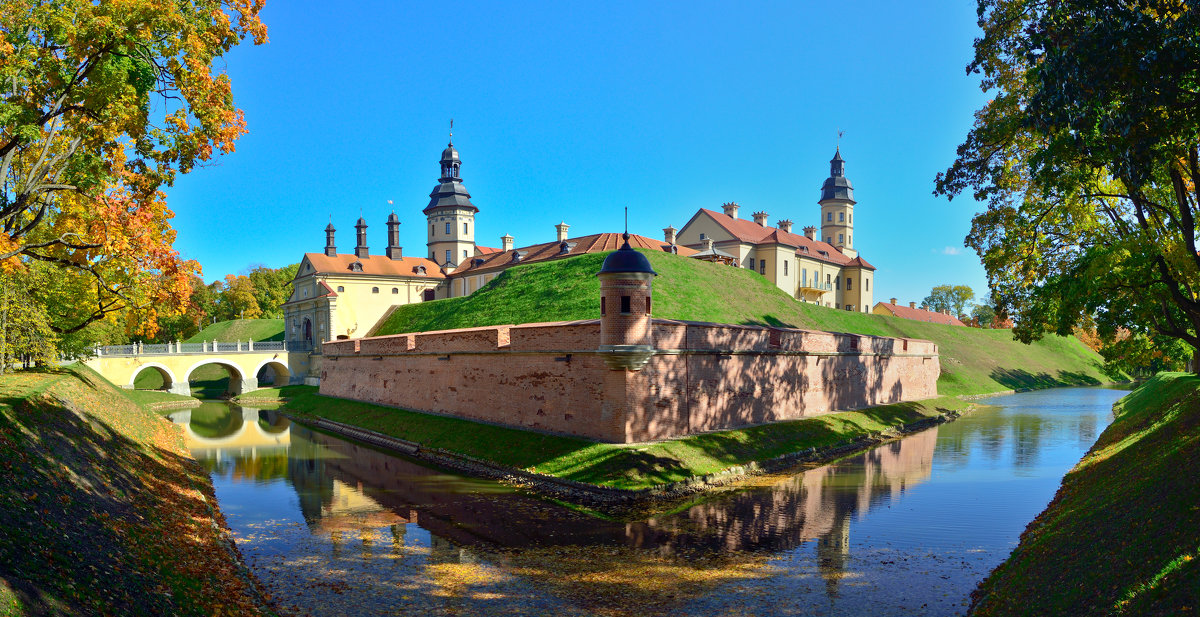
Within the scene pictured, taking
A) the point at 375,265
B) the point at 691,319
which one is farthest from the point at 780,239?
the point at 375,265

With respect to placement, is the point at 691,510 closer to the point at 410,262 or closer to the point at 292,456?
the point at 292,456

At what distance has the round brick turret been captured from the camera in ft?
70.2

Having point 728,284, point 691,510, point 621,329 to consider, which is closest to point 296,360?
point 728,284

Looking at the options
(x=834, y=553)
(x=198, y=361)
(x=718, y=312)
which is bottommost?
(x=834, y=553)

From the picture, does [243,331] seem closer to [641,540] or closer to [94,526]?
[94,526]

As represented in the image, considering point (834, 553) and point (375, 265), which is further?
point (375, 265)

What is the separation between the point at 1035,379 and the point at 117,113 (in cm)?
7002

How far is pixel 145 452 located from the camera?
20281 millimetres

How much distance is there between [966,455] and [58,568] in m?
27.7

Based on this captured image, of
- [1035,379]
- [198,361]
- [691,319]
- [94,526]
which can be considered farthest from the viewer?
[1035,379]

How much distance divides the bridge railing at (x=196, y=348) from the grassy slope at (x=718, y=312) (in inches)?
302

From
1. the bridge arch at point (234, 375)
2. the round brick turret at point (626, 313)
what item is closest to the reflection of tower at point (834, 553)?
the round brick turret at point (626, 313)

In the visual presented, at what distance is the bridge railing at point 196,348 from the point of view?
49.1 metres

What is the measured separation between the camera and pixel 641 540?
14977mm
